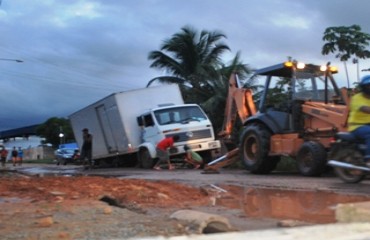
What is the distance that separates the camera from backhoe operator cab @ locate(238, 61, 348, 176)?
38.5ft

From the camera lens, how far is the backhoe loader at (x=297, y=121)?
11727 mm

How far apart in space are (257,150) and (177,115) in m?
6.61

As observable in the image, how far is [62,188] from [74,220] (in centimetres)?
372

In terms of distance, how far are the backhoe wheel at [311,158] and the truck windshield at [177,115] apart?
7.80 metres

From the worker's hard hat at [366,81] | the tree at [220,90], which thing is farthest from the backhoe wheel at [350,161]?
the tree at [220,90]

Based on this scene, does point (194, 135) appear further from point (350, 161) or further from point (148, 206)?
point (148, 206)

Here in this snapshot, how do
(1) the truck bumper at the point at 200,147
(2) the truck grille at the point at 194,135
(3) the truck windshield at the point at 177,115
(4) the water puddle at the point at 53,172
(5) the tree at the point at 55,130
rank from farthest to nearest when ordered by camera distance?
(5) the tree at the point at 55,130 → (3) the truck windshield at the point at 177,115 → (2) the truck grille at the point at 194,135 → (1) the truck bumper at the point at 200,147 → (4) the water puddle at the point at 53,172

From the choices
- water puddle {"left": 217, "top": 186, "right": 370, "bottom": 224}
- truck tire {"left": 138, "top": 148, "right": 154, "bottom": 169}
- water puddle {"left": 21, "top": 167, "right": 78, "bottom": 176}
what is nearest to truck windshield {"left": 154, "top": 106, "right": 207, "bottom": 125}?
truck tire {"left": 138, "top": 148, "right": 154, "bottom": 169}

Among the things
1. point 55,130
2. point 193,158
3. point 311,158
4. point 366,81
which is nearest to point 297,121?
point 311,158

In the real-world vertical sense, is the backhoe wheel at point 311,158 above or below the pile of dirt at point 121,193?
below

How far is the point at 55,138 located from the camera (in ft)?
258

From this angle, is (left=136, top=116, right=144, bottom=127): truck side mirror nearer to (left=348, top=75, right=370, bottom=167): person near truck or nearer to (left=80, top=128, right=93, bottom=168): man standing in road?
(left=80, top=128, right=93, bottom=168): man standing in road

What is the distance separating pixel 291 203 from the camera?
7258 millimetres

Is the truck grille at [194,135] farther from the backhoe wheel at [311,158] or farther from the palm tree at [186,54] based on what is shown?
the palm tree at [186,54]
